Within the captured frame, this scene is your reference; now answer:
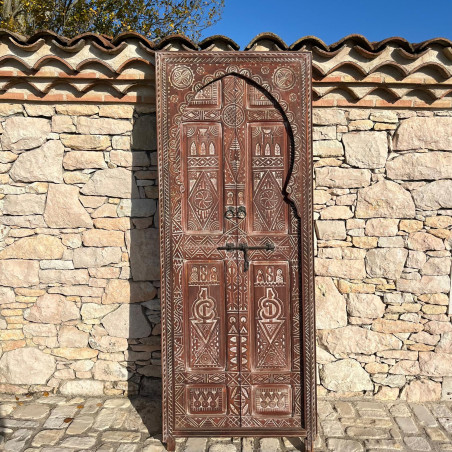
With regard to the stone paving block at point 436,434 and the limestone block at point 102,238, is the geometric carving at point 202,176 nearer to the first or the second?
the limestone block at point 102,238

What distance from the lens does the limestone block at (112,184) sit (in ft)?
11.2

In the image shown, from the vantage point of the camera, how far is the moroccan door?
2912 millimetres

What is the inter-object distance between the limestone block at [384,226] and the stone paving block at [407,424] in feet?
4.88

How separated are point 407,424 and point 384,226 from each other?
1581mm

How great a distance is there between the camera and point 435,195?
11.1 feet

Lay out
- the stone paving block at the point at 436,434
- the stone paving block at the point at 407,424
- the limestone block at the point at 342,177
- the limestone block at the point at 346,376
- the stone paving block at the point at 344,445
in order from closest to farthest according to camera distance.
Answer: the stone paving block at the point at 344,445 → the stone paving block at the point at 436,434 → the stone paving block at the point at 407,424 → the limestone block at the point at 342,177 → the limestone block at the point at 346,376

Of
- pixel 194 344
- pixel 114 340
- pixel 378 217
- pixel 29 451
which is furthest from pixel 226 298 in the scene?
pixel 29 451

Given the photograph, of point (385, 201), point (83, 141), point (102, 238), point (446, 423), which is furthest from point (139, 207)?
point (446, 423)

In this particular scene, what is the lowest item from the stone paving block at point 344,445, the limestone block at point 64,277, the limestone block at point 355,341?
the stone paving block at point 344,445

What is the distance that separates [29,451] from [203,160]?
2.41m

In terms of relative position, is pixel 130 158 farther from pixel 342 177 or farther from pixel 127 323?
pixel 342 177

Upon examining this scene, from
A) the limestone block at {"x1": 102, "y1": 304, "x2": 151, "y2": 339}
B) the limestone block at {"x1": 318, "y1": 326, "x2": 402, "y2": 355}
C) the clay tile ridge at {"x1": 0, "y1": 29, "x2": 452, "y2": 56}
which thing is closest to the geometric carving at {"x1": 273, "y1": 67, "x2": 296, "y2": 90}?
the clay tile ridge at {"x1": 0, "y1": 29, "x2": 452, "y2": 56}

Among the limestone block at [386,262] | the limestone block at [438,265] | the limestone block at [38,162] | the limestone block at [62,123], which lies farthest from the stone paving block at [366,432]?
the limestone block at [62,123]

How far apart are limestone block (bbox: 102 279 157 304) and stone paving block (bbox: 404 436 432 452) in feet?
7.42
